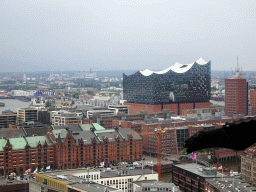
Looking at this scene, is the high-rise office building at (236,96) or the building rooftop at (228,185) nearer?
the building rooftop at (228,185)

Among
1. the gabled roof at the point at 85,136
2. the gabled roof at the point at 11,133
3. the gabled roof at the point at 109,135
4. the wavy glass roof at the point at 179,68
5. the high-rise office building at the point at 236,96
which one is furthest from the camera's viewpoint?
the wavy glass roof at the point at 179,68

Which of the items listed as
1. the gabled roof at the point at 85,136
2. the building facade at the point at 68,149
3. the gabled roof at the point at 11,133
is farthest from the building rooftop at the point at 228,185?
the gabled roof at the point at 11,133

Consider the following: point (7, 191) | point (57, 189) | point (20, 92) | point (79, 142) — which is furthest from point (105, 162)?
point (20, 92)

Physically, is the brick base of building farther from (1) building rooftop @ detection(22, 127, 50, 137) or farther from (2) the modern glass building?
(1) building rooftop @ detection(22, 127, 50, 137)

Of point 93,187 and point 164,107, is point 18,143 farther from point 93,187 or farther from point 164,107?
point 164,107

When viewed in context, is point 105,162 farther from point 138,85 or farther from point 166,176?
point 138,85

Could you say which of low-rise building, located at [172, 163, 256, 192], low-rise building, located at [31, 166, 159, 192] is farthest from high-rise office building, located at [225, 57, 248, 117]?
low-rise building, located at [31, 166, 159, 192]

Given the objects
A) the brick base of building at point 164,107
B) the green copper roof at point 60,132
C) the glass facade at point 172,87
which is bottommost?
the green copper roof at point 60,132

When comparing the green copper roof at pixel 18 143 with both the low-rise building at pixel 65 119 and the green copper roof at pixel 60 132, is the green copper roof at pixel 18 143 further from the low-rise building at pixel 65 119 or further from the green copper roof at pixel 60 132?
the low-rise building at pixel 65 119
